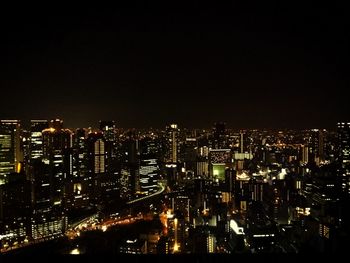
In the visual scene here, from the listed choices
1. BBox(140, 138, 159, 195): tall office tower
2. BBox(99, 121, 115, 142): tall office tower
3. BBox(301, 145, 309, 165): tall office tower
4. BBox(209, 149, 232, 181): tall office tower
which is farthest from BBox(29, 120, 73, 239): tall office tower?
Result: BBox(301, 145, 309, 165): tall office tower

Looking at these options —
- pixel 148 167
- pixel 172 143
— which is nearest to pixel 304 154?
pixel 172 143

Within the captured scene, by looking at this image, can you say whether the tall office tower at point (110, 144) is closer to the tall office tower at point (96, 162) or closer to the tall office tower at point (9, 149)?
the tall office tower at point (96, 162)

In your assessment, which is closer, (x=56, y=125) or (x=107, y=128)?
(x=56, y=125)

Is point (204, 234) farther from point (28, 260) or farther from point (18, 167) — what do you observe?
point (18, 167)

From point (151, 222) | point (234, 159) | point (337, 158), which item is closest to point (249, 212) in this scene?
point (151, 222)

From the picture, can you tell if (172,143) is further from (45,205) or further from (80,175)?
(45,205)
